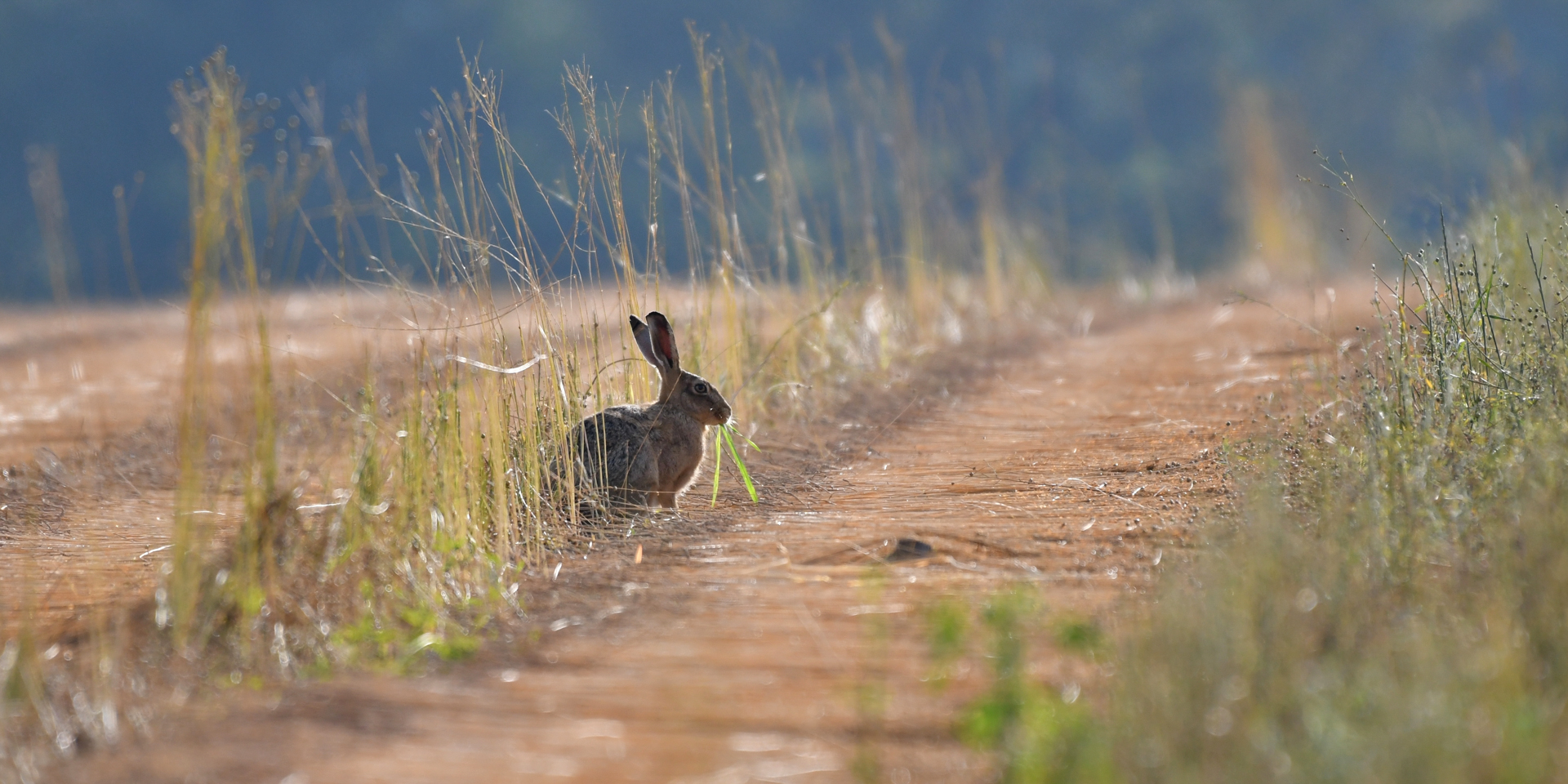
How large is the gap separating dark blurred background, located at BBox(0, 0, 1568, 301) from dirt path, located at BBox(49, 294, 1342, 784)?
1601 cm

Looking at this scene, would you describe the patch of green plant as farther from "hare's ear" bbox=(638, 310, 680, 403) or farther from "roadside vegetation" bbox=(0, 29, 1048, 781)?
"hare's ear" bbox=(638, 310, 680, 403)

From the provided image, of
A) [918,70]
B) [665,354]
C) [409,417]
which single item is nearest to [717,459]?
[665,354]

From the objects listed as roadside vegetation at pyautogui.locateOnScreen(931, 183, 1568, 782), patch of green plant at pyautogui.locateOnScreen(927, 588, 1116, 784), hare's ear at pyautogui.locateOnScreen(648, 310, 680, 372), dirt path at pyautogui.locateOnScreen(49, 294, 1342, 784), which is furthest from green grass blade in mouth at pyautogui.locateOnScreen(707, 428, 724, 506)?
patch of green plant at pyautogui.locateOnScreen(927, 588, 1116, 784)

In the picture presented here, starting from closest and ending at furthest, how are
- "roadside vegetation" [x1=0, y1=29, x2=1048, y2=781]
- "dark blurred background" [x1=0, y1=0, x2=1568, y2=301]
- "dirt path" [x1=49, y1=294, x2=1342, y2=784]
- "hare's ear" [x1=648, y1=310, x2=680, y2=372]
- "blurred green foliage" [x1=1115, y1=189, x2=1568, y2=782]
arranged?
"blurred green foliage" [x1=1115, y1=189, x2=1568, y2=782] → "dirt path" [x1=49, y1=294, x2=1342, y2=784] → "roadside vegetation" [x1=0, y1=29, x2=1048, y2=781] → "hare's ear" [x1=648, y1=310, x2=680, y2=372] → "dark blurred background" [x1=0, y1=0, x2=1568, y2=301]

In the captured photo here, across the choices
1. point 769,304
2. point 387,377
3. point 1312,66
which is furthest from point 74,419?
point 1312,66

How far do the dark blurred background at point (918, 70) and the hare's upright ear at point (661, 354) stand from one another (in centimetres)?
1521

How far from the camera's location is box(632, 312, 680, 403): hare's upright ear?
502 centimetres

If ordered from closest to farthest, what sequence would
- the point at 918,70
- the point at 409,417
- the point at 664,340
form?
the point at 409,417 → the point at 664,340 → the point at 918,70

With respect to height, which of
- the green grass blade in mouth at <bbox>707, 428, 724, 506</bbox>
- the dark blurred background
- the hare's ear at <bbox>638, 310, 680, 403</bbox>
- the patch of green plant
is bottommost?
the patch of green plant

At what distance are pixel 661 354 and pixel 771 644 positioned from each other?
7.44ft

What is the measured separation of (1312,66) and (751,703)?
83.6ft

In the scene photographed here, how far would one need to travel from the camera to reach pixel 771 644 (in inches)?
116

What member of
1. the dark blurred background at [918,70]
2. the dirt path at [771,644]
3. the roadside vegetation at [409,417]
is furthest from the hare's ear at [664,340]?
the dark blurred background at [918,70]

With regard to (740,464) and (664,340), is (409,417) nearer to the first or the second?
(740,464)
